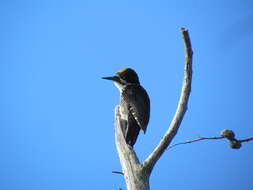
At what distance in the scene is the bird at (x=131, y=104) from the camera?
478 centimetres

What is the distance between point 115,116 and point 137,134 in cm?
46

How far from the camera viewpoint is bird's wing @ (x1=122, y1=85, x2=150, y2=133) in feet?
15.8

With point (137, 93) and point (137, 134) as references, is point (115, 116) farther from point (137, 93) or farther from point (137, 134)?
point (137, 93)

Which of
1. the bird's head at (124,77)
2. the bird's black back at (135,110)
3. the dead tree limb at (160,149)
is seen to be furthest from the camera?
the bird's head at (124,77)

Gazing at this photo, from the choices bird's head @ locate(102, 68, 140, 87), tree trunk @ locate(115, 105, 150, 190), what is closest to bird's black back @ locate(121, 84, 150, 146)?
bird's head @ locate(102, 68, 140, 87)

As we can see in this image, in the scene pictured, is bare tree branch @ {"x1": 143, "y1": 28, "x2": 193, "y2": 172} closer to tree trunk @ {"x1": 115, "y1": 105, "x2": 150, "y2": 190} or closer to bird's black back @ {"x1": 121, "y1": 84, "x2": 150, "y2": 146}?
tree trunk @ {"x1": 115, "y1": 105, "x2": 150, "y2": 190}

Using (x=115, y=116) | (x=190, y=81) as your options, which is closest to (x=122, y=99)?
(x=115, y=116)

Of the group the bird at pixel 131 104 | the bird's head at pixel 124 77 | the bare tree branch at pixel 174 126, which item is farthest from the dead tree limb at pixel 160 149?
the bird's head at pixel 124 77

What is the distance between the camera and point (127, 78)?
5.96 meters

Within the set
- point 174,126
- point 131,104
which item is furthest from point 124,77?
point 174,126

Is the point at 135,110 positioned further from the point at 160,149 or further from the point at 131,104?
the point at 160,149

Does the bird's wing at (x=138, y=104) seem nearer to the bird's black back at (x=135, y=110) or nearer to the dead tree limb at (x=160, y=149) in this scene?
the bird's black back at (x=135, y=110)

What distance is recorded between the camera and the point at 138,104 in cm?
507

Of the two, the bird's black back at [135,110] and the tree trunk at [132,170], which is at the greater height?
the bird's black back at [135,110]
